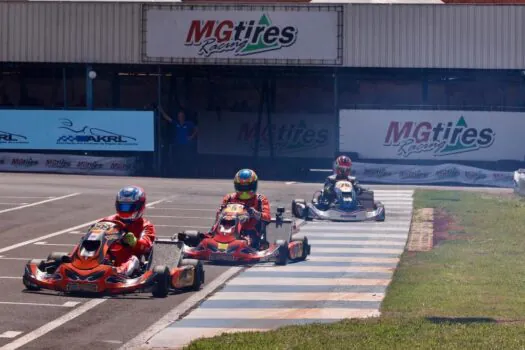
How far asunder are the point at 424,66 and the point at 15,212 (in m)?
18.9

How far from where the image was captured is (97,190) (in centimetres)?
3406

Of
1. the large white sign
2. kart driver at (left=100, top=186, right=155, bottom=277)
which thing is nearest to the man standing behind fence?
the large white sign

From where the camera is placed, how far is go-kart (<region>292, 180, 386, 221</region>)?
25891 mm

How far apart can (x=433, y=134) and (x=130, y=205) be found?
87.8ft

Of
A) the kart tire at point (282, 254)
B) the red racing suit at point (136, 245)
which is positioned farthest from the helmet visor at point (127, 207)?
the kart tire at point (282, 254)

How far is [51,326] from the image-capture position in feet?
43.1

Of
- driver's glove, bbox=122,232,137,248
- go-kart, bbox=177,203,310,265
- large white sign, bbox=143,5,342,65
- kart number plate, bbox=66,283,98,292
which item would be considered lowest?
kart number plate, bbox=66,283,98,292

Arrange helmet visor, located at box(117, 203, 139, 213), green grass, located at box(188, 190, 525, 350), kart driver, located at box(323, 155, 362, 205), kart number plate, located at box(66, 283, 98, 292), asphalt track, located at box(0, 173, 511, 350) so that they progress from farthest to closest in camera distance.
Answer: kart driver, located at box(323, 155, 362, 205)
helmet visor, located at box(117, 203, 139, 213)
kart number plate, located at box(66, 283, 98, 292)
asphalt track, located at box(0, 173, 511, 350)
green grass, located at box(188, 190, 525, 350)

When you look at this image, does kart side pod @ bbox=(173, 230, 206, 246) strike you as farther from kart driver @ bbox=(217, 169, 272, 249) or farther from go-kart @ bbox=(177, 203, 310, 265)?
kart driver @ bbox=(217, 169, 272, 249)

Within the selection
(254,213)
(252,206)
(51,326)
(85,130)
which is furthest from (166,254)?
(85,130)

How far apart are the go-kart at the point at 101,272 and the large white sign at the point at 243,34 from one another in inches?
1044

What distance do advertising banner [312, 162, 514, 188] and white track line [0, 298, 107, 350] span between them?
86.6 feet

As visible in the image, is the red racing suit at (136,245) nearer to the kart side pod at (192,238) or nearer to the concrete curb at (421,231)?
the kart side pod at (192,238)

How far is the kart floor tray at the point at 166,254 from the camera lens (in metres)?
15.9
